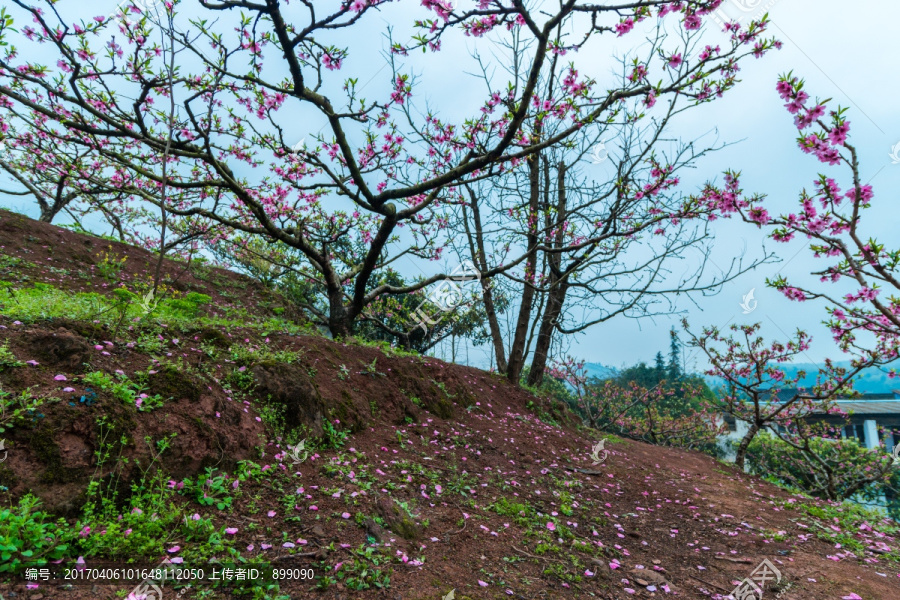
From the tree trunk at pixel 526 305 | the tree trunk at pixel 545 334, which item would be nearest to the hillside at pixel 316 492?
the tree trunk at pixel 526 305

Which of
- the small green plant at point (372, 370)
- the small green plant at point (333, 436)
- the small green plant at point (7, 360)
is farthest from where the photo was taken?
the small green plant at point (372, 370)

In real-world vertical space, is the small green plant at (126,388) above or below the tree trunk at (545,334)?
below

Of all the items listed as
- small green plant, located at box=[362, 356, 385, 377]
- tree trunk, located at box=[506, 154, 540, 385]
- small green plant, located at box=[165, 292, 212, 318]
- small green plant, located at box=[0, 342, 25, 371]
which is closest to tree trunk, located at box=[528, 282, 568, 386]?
tree trunk, located at box=[506, 154, 540, 385]

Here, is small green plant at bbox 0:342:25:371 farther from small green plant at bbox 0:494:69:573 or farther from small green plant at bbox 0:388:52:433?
small green plant at bbox 0:494:69:573

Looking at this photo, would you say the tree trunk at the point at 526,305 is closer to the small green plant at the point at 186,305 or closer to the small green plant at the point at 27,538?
the small green plant at the point at 186,305

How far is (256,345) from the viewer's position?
4.61 meters

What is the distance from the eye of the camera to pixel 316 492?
126 inches

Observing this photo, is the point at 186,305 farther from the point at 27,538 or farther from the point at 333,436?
the point at 27,538

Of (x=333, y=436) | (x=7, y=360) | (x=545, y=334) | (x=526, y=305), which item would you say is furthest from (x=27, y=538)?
(x=545, y=334)

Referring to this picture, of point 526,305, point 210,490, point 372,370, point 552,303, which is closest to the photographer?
point 210,490

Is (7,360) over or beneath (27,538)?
over

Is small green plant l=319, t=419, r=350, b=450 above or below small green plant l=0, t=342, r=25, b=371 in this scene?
below

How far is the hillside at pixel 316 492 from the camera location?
231 cm

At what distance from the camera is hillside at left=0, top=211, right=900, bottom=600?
91.0 inches
